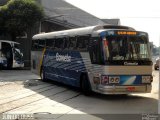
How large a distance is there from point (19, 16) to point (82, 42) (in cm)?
2416

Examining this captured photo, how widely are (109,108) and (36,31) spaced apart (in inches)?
1235

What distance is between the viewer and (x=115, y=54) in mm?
14609

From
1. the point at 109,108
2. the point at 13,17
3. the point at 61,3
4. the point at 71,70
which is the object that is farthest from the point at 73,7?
the point at 109,108

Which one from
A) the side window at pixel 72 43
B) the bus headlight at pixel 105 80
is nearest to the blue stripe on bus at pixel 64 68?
the side window at pixel 72 43

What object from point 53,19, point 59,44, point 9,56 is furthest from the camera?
point 53,19

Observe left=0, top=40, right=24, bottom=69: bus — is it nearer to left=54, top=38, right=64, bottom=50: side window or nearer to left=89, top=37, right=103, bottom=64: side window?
left=54, top=38, right=64, bottom=50: side window

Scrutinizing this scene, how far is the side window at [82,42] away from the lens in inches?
637

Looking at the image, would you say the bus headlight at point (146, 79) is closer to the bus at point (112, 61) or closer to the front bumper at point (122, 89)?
the bus at point (112, 61)

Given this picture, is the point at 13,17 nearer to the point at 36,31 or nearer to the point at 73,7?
the point at 36,31

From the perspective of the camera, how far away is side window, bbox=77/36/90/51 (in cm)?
1619

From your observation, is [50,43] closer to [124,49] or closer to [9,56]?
[124,49]

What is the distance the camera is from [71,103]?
1397 centimetres

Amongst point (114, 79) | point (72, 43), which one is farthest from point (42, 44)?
point (114, 79)

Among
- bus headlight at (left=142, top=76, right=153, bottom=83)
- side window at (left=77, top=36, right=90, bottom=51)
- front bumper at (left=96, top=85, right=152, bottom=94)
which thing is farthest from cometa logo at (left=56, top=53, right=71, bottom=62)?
bus headlight at (left=142, top=76, right=153, bottom=83)
